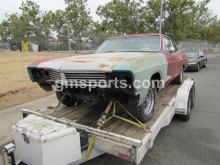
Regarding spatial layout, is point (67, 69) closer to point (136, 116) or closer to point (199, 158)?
point (136, 116)

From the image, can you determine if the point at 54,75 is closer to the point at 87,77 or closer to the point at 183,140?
the point at 87,77

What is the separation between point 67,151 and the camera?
77.0 inches

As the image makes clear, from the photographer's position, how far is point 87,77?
7.87ft

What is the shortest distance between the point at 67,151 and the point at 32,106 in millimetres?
3552

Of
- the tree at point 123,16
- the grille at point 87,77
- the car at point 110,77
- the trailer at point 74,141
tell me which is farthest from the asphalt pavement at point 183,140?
the tree at point 123,16

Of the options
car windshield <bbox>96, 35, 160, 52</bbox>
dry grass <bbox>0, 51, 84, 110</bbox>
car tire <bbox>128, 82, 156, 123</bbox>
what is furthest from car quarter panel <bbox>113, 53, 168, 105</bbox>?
dry grass <bbox>0, 51, 84, 110</bbox>

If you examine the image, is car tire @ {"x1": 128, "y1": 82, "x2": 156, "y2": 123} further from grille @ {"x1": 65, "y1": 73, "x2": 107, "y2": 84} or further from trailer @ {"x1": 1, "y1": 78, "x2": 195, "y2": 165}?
grille @ {"x1": 65, "y1": 73, "x2": 107, "y2": 84}

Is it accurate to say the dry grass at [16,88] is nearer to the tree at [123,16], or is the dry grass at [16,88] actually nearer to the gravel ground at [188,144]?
the gravel ground at [188,144]

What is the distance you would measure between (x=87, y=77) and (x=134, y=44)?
6.09ft

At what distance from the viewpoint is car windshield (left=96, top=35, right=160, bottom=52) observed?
376 centimetres

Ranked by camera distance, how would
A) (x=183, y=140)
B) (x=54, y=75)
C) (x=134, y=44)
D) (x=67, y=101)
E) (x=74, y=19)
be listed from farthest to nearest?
(x=74, y=19) < (x=134, y=44) < (x=67, y=101) < (x=183, y=140) < (x=54, y=75)

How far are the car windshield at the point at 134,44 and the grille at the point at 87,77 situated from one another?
1.66 m

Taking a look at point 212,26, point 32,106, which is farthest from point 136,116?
point 212,26

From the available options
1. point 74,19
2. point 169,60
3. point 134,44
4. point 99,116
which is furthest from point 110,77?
point 74,19
